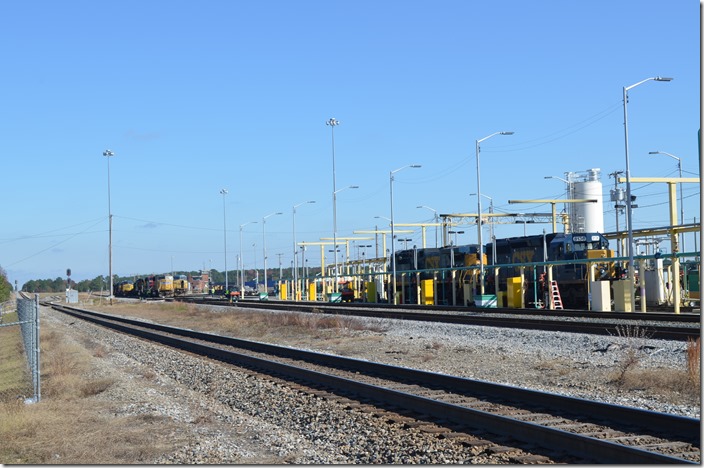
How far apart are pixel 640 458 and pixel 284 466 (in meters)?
3.82

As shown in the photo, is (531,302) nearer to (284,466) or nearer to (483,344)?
(483,344)

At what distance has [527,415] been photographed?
36.6 ft

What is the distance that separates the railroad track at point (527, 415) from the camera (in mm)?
8797

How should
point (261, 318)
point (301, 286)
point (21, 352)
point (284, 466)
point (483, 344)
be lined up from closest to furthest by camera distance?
point (284, 466), point (483, 344), point (21, 352), point (261, 318), point (301, 286)

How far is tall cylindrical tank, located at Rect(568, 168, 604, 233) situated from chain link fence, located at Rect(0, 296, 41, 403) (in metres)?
49.0

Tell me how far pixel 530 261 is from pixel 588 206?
23.2 meters

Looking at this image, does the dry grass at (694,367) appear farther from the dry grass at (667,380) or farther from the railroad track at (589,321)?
the railroad track at (589,321)

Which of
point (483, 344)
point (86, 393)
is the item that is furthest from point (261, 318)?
point (86, 393)

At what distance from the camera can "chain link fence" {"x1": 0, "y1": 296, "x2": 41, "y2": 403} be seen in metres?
14.7

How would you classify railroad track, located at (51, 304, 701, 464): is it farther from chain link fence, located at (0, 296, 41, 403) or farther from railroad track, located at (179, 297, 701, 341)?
railroad track, located at (179, 297, 701, 341)

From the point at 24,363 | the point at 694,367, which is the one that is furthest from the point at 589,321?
the point at 24,363

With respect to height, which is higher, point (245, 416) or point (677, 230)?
point (677, 230)

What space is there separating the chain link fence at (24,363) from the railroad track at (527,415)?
5211 mm

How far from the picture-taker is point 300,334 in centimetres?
3161
